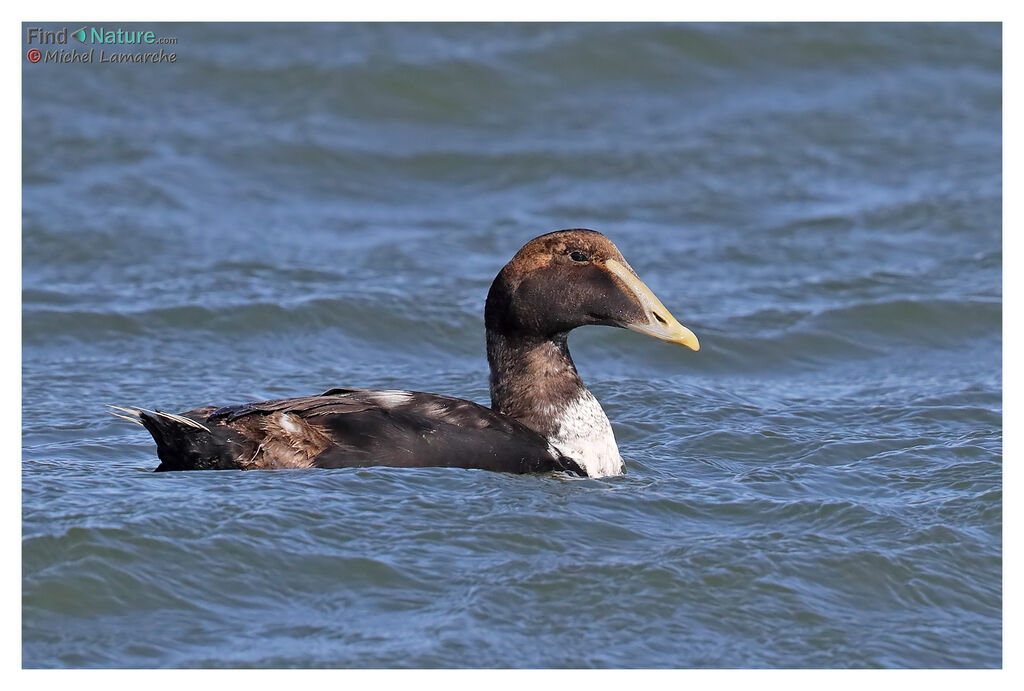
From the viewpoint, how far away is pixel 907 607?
5.76 metres

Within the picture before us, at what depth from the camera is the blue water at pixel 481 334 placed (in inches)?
219

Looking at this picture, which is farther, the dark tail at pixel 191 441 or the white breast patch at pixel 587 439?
the white breast patch at pixel 587 439

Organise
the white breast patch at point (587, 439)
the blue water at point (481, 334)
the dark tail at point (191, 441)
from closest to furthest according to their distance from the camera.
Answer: the blue water at point (481, 334) < the dark tail at point (191, 441) < the white breast patch at point (587, 439)

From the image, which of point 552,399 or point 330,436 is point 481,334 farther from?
point 330,436

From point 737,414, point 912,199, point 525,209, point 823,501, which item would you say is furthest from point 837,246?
point 823,501

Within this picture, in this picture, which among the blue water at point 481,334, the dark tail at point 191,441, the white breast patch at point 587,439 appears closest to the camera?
the blue water at point 481,334

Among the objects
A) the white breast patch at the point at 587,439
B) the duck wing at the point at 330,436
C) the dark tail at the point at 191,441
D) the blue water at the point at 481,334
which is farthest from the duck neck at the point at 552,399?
the dark tail at the point at 191,441

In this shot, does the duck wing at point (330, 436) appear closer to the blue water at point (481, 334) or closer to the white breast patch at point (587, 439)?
the blue water at point (481, 334)

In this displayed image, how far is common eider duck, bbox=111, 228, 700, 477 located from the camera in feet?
21.1

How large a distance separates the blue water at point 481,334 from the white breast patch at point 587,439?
0.09 meters

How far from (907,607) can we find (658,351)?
4.56 meters

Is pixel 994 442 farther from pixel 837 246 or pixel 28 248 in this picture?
pixel 28 248

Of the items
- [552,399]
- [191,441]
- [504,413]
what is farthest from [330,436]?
[552,399]

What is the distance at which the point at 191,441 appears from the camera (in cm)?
638
